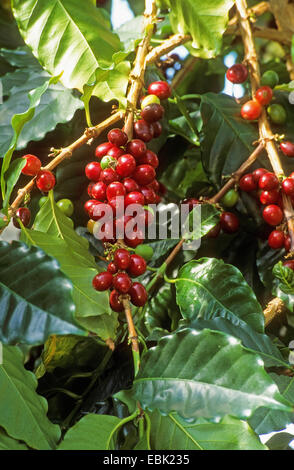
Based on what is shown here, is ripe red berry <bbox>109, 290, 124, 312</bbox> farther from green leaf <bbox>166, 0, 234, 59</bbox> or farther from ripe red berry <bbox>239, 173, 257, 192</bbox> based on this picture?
green leaf <bbox>166, 0, 234, 59</bbox>

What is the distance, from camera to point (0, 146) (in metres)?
0.86

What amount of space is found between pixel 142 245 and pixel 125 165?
0.39 feet

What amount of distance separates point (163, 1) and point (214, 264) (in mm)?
449

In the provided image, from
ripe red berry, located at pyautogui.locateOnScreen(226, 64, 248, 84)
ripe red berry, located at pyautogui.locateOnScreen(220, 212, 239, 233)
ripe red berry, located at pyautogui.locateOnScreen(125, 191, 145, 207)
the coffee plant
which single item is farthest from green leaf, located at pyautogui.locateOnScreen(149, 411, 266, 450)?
ripe red berry, located at pyautogui.locateOnScreen(226, 64, 248, 84)

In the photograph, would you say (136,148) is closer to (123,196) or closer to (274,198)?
(123,196)

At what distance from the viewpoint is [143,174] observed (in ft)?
2.29

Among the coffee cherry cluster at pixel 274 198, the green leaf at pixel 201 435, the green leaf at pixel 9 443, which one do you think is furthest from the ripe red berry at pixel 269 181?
the green leaf at pixel 9 443

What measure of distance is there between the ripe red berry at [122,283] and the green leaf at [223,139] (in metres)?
0.34

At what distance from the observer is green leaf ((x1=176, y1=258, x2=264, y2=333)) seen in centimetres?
69

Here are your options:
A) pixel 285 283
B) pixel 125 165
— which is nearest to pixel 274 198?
pixel 285 283

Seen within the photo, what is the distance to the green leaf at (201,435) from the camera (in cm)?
55

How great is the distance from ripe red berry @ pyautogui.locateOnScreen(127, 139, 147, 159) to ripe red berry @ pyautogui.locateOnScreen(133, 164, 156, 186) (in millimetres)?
16

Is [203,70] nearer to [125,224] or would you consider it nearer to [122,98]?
[122,98]

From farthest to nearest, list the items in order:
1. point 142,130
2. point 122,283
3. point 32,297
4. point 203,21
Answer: point 203,21
point 142,130
point 122,283
point 32,297
